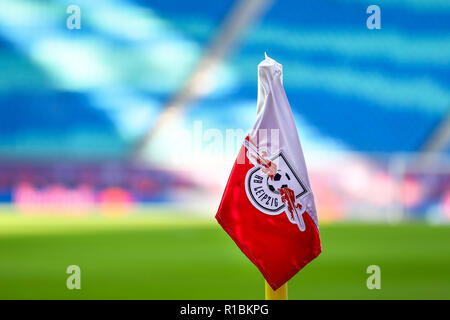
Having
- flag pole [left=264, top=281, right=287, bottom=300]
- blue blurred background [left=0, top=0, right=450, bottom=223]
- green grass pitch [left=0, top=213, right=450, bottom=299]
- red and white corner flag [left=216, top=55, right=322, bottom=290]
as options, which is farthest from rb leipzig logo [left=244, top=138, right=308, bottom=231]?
blue blurred background [left=0, top=0, right=450, bottom=223]

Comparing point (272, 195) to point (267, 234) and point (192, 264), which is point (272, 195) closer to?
point (267, 234)

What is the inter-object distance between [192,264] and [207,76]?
1136 cm

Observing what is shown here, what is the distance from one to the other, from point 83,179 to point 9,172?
1.68m

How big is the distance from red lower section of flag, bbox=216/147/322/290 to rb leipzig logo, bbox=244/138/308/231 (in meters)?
0.02

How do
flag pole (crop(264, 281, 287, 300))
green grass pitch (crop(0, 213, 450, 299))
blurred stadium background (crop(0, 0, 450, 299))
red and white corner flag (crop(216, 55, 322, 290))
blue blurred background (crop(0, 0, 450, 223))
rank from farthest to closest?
blue blurred background (crop(0, 0, 450, 223)) → blurred stadium background (crop(0, 0, 450, 299)) → green grass pitch (crop(0, 213, 450, 299)) → flag pole (crop(264, 281, 287, 300)) → red and white corner flag (crop(216, 55, 322, 290))

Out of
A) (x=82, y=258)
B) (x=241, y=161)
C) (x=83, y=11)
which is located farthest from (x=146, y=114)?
(x=241, y=161)

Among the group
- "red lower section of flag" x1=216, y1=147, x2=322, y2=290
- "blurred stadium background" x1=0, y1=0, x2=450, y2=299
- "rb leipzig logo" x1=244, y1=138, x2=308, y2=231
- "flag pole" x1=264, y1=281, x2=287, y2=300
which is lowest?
"flag pole" x1=264, y1=281, x2=287, y2=300

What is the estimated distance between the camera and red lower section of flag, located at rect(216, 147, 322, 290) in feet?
8.48

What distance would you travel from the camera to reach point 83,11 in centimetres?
1703

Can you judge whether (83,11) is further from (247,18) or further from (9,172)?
(9,172)

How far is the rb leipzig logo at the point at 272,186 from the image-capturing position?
255cm

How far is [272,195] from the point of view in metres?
2.57

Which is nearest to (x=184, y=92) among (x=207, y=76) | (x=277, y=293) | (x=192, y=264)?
(x=207, y=76)

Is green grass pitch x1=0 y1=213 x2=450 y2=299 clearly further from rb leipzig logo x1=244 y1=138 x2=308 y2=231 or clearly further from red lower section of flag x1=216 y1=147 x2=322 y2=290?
rb leipzig logo x1=244 y1=138 x2=308 y2=231
